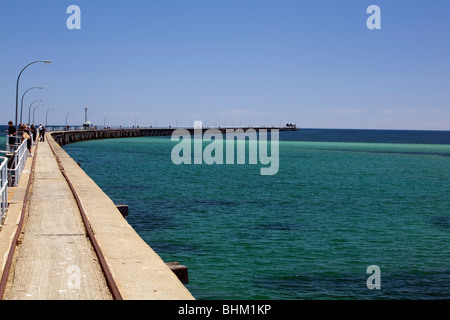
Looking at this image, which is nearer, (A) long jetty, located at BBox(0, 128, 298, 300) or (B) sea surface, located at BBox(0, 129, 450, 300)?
(A) long jetty, located at BBox(0, 128, 298, 300)

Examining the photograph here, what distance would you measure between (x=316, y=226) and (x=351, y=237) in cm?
230

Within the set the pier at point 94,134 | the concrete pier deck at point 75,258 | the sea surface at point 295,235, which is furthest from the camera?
the pier at point 94,134

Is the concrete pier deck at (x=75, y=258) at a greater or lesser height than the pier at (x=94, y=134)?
lesser

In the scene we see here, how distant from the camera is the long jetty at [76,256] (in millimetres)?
7839

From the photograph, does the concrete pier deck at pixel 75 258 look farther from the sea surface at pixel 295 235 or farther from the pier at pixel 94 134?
the pier at pixel 94 134

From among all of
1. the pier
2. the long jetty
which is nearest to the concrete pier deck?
the long jetty

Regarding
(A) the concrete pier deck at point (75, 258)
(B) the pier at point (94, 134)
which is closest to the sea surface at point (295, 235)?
(A) the concrete pier deck at point (75, 258)

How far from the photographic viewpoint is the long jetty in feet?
25.7

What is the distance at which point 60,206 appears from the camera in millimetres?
15367

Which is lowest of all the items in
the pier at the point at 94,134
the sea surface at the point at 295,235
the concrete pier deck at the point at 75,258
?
the sea surface at the point at 295,235

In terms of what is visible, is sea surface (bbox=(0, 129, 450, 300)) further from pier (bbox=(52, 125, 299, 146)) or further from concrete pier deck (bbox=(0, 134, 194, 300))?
pier (bbox=(52, 125, 299, 146))

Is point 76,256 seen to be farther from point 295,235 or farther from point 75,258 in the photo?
point 295,235
